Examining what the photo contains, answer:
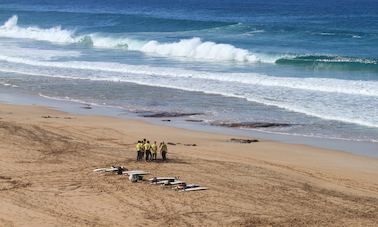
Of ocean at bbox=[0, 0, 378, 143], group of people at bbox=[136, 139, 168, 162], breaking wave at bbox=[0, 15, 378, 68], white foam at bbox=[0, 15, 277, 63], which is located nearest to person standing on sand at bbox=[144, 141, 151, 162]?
group of people at bbox=[136, 139, 168, 162]

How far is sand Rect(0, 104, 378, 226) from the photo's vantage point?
17.7m

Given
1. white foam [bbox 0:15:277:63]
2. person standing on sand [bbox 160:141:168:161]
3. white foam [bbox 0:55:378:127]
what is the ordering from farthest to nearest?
white foam [bbox 0:15:277:63] < white foam [bbox 0:55:378:127] < person standing on sand [bbox 160:141:168:161]

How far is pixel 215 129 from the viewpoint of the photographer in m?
28.2

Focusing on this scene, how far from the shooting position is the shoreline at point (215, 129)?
83.1 ft

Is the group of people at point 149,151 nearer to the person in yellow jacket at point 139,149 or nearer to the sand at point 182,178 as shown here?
the person in yellow jacket at point 139,149

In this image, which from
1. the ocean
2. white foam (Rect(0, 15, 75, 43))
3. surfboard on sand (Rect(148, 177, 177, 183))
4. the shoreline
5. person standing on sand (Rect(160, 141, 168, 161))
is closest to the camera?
surfboard on sand (Rect(148, 177, 177, 183))

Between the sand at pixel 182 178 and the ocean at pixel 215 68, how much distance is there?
3814 millimetres

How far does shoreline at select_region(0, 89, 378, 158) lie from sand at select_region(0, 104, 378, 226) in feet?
2.48

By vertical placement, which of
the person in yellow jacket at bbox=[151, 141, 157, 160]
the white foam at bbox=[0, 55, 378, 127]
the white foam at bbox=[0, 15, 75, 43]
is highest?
the white foam at bbox=[0, 15, 75, 43]

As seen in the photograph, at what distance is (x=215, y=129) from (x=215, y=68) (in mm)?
18935

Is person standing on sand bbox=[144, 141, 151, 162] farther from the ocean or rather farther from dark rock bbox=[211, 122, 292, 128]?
the ocean

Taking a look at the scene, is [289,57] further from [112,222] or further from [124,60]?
[112,222]

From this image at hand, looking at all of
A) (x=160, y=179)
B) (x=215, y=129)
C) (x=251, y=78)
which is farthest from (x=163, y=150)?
(x=251, y=78)

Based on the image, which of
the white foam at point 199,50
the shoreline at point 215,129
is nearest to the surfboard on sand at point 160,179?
the shoreline at point 215,129
